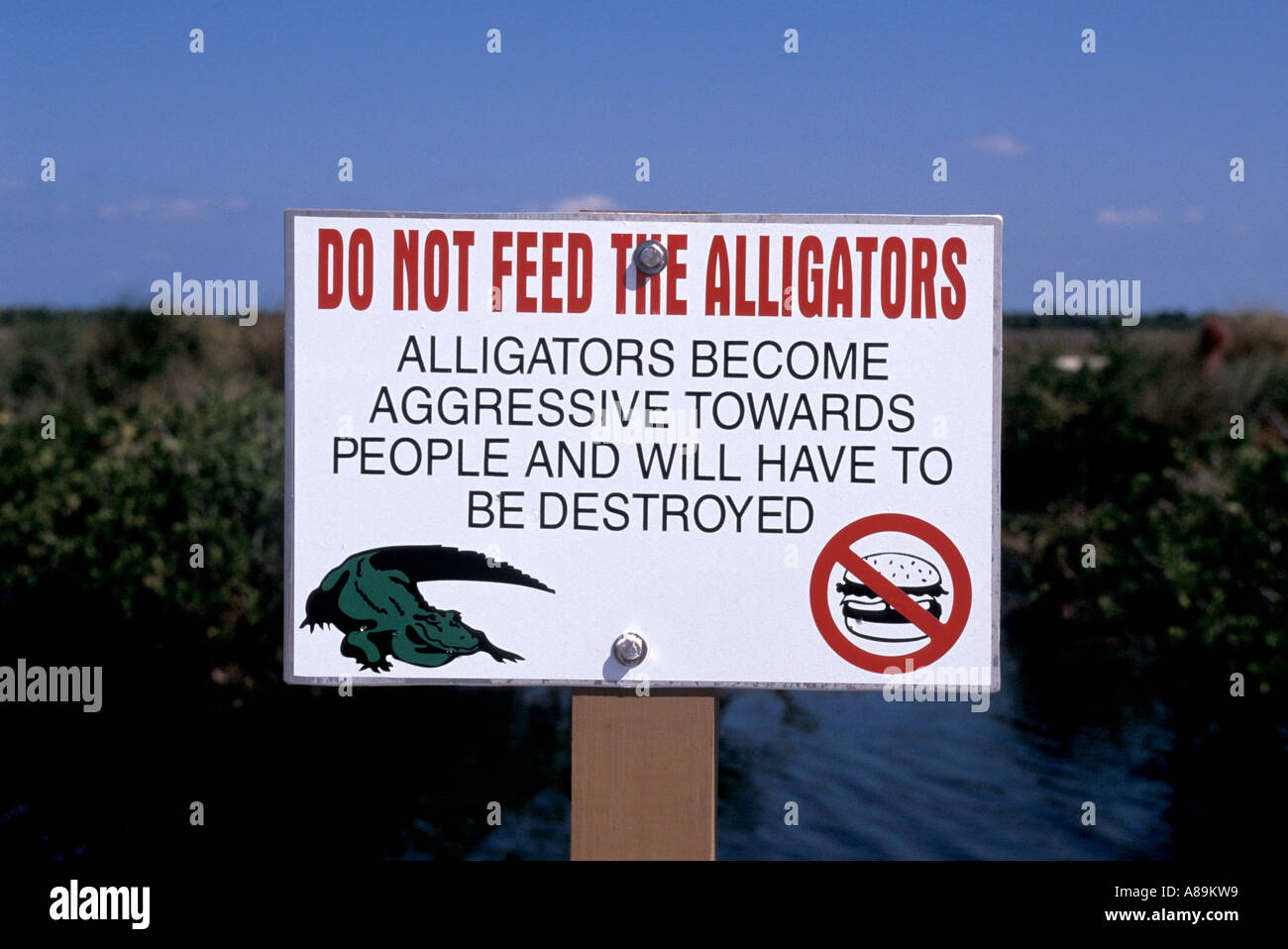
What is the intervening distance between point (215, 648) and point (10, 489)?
265 centimetres

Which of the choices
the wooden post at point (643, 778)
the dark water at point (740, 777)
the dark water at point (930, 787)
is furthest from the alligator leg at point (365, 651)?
the dark water at point (930, 787)

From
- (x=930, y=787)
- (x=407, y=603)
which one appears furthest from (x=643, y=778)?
(x=930, y=787)

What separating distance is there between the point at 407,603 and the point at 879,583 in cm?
105

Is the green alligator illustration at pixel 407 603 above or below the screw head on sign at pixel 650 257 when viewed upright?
below

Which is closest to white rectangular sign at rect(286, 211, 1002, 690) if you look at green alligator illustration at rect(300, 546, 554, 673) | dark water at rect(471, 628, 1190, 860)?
green alligator illustration at rect(300, 546, 554, 673)

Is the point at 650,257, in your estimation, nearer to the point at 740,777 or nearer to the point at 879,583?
the point at 879,583

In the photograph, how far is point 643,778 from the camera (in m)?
2.79

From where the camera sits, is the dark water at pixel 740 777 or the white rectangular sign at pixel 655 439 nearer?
the white rectangular sign at pixel 655 439

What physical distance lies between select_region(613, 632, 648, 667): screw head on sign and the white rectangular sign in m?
0.01

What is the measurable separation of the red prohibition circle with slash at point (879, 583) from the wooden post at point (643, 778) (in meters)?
0.33

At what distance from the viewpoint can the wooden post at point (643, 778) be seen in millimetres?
2793

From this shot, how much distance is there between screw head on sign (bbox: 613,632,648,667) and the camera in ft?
9.21

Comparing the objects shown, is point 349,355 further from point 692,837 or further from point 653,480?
point 692,837

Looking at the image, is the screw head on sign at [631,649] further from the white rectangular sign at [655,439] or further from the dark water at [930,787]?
the dark water at [930,787]
